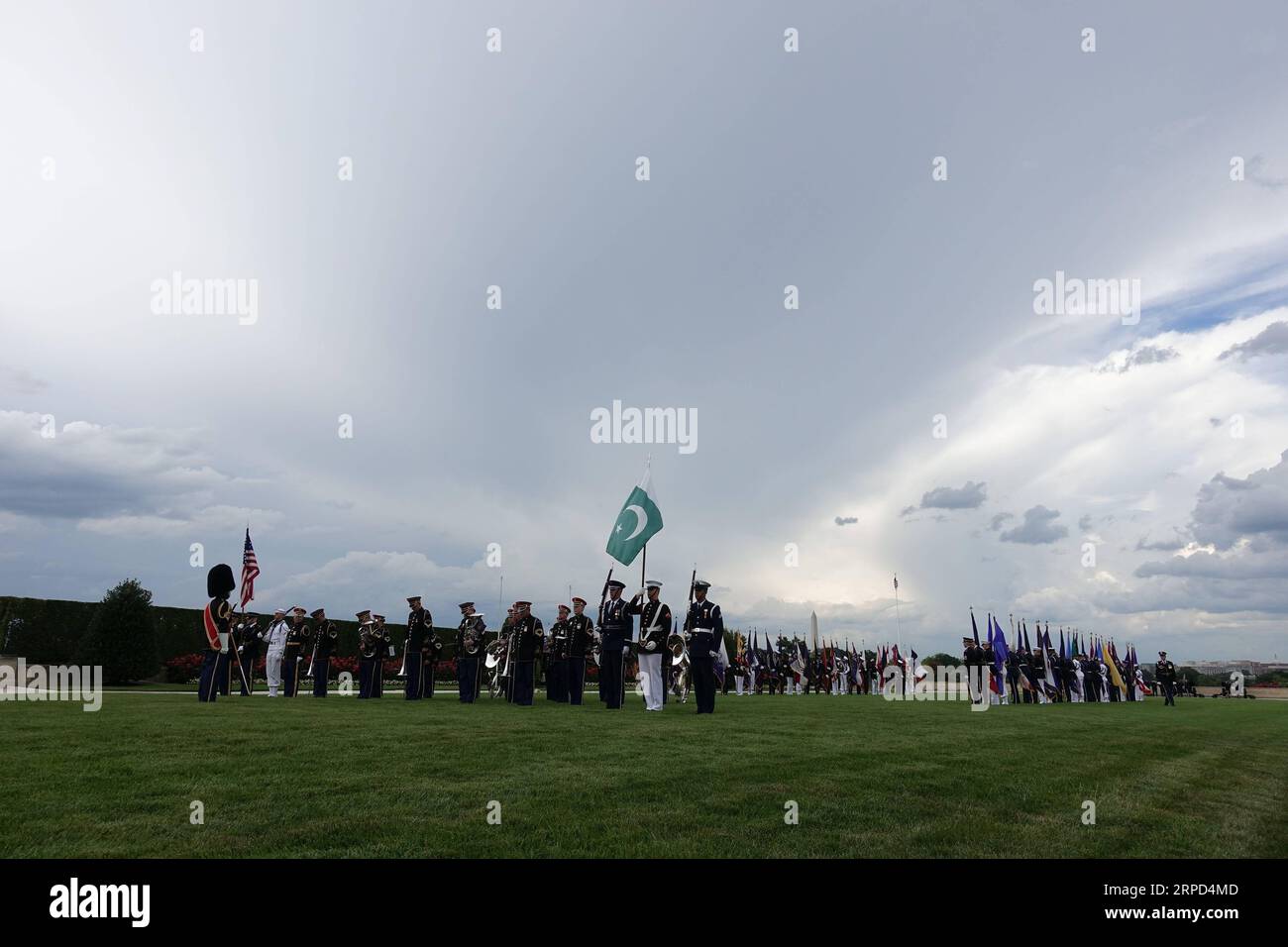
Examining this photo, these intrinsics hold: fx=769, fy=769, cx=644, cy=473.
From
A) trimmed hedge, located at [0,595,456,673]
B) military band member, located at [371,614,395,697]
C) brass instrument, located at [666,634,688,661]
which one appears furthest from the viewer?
trimmed hedge, located at [0,595,456,673]

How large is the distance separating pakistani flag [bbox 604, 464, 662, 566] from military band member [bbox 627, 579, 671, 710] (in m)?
2.28

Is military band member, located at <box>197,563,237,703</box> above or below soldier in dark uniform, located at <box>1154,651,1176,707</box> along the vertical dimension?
above

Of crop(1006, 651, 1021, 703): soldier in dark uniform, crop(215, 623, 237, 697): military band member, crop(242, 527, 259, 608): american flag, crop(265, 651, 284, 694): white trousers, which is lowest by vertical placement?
crop(1006, 651, 1021, 703): soldier in dark uniform

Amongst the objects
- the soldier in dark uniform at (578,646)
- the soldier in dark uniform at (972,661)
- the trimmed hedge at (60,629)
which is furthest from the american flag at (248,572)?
the soldier in dark uniform at (972,661)

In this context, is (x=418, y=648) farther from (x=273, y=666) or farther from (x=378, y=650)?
(x=273, y=666)

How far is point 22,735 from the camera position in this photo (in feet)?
32.7

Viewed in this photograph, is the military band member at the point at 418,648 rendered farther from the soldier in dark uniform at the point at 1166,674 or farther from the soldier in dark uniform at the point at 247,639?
the soldier in dark uniform at the point at 1166,674

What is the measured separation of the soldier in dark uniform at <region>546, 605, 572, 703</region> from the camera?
2123 centimetres

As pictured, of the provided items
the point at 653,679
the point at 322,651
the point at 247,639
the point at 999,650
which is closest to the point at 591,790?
the point at 653,679

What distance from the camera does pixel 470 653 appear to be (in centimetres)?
2077

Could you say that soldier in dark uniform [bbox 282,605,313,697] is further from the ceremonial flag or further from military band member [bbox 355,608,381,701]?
the ceremonial flag

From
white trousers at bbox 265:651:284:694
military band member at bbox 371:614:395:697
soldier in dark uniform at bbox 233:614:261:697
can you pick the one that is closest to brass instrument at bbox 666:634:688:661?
military band member at bbox 371:614:395:697

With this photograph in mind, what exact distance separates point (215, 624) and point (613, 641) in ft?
30.1
